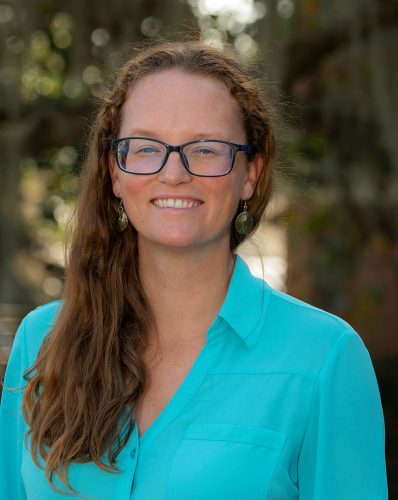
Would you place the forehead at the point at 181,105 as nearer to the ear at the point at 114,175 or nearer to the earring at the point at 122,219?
the ear at the point at 114,175

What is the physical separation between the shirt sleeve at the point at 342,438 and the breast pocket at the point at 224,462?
9cm

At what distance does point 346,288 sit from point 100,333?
20.5ft

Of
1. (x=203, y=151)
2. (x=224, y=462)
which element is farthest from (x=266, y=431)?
(x=203, y=151)

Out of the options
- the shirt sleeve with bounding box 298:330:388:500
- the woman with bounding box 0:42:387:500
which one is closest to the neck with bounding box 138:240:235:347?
the woman with bounding box 0:42:387:500

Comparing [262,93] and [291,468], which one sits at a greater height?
[262,93]

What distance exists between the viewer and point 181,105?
238 cm

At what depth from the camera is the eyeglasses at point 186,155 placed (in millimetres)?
2350

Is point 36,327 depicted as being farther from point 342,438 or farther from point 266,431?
point 342,438

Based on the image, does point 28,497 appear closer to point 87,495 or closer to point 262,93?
point 87,495

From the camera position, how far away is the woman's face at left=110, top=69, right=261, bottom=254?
236 centimetres

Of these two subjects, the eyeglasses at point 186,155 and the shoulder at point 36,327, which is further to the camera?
the shoulder at point 36,327

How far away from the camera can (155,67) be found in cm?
252

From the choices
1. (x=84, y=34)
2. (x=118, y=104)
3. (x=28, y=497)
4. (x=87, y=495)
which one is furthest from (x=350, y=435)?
(x=84, y=34)

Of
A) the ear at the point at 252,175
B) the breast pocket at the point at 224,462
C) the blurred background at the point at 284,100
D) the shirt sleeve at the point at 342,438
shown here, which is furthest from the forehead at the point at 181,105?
the blurred background at the point at 284,100
